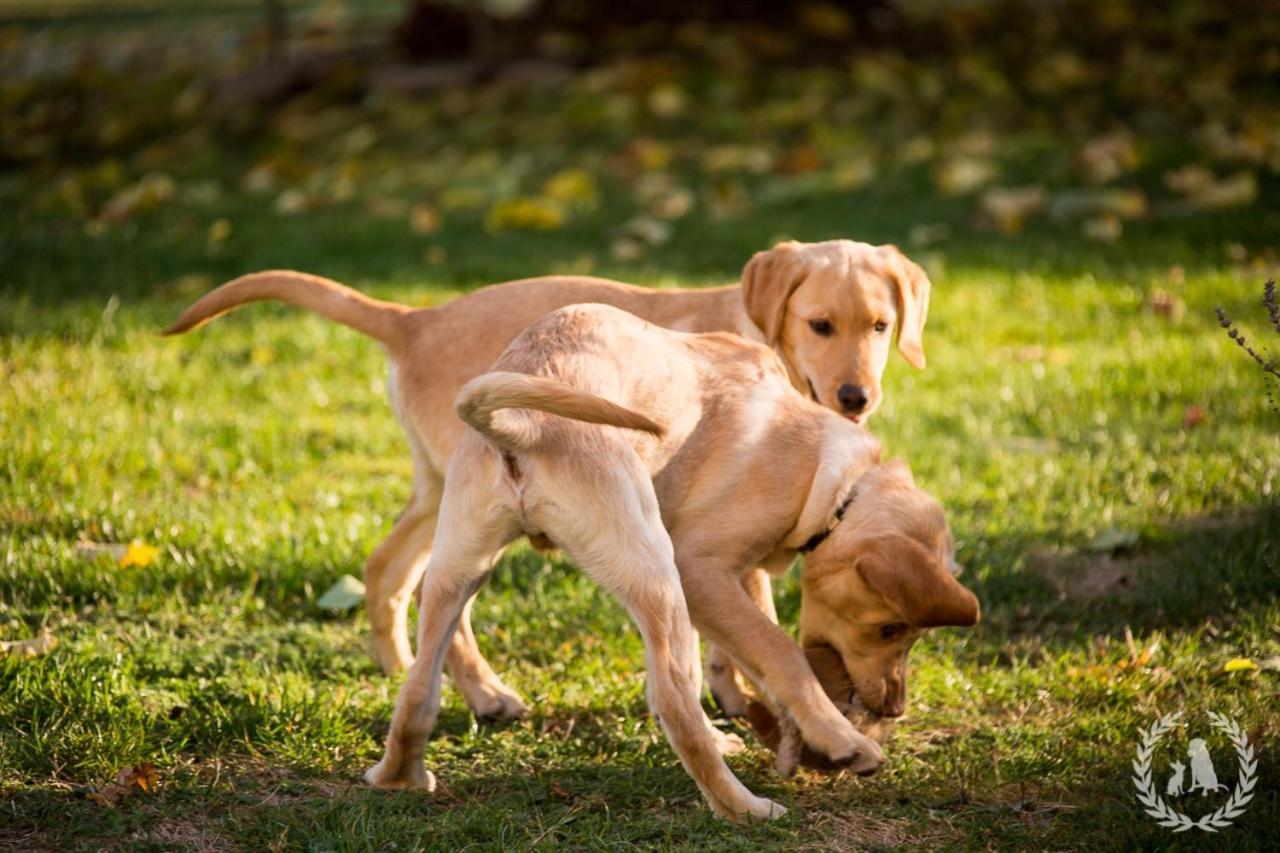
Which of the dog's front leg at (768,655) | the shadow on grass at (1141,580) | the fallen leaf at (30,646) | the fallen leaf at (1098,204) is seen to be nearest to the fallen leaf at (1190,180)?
the fallen leaf at (1098,204)

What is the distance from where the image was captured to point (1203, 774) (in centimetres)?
369

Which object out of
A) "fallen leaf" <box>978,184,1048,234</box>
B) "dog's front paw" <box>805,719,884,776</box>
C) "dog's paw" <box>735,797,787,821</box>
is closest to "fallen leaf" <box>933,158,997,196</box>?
"fallen leaf" <box>978,184,1048,234</box>

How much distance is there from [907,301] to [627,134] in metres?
6.97

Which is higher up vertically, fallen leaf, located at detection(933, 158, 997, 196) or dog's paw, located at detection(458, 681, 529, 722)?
fallen leaf, located at detection(933, 158, 997, 196)

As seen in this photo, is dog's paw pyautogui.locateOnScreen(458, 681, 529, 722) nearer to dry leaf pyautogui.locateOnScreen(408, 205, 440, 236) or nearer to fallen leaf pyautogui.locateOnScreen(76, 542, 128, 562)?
fallen leaf pyautogui.locateOnScreen(76, 542, 128, 562)

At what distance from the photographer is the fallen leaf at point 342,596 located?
4.91 metres

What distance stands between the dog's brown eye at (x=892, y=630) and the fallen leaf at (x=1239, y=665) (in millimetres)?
1203

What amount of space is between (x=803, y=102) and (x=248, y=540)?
7.96 metres

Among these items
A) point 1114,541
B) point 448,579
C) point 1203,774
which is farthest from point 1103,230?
point 448,579

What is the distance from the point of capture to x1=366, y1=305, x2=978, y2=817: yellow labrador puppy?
11.2 feet

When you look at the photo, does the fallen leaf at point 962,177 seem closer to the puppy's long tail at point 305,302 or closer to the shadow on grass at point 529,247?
the shadow on grass at point 529,247

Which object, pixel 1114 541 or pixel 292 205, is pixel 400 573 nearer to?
pixel 1114 541

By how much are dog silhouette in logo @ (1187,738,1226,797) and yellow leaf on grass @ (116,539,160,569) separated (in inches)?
135

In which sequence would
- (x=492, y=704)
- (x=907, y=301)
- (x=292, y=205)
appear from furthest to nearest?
(x=292, y=205), (x=907, y=301), (x=492, y=704)
